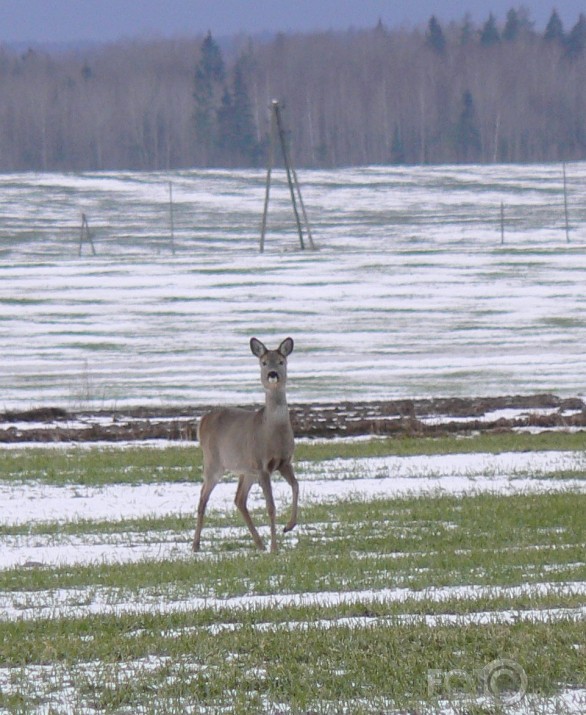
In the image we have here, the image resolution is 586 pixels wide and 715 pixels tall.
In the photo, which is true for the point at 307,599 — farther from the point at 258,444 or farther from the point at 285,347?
the point at 285,347

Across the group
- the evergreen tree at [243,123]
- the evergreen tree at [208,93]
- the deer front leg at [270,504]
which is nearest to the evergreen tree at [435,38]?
the evergreen tree at [208,93]

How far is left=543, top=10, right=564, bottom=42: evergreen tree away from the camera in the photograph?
149625mm

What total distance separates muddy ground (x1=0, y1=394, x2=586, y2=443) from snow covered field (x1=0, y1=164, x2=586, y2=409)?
2.76 metres

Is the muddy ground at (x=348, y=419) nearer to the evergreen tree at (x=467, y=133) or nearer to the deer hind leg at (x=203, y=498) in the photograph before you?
the deer hind leg at (x=203, y=498)

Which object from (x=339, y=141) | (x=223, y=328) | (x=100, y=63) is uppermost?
(x=100, y=63)

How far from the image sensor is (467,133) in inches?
5044

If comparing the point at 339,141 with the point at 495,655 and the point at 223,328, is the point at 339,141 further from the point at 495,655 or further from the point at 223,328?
the point at 495,655

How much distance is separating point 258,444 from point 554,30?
148m

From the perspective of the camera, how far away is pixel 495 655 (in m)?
6.30

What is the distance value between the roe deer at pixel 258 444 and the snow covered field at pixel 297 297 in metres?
18.7

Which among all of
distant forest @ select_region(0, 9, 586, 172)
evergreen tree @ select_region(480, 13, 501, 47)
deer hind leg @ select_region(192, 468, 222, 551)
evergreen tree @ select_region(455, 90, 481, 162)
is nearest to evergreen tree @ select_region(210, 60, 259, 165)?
distant forest @ select_region(0, 9, 586, 172)

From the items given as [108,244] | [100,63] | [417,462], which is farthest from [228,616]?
[100,63]

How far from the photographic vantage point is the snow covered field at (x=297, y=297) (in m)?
34.9

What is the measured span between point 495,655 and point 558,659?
11.8 inches
